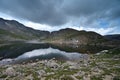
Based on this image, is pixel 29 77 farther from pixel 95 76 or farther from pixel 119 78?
pixel 119 78

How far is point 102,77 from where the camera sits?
37812mm

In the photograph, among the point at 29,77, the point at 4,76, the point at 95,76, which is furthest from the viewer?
the point at 4,76

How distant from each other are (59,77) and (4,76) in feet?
61.7

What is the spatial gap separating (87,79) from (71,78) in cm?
428

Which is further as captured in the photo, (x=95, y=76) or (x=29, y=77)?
(x=29, y=77)

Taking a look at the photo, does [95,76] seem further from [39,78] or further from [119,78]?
[39,78]

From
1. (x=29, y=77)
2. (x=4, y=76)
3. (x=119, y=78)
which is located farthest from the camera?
(x=4, y=76)

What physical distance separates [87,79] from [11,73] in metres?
25.4

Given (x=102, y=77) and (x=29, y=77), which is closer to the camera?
(x=102, y=77)

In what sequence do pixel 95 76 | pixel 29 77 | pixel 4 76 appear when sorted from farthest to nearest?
1. pixel 4 76
2. pixel 29 77
3. pixel 95 76

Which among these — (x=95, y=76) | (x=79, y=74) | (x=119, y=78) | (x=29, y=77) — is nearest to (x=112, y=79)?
(x=119, y=78)

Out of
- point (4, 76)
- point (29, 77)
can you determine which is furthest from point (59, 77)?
point (4, 76)

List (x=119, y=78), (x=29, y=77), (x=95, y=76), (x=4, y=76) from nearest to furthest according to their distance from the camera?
1. (x=119, y=78)
2. (x=95, y=76)
3. (x=29, y=77)
4. (x=4, y=76)

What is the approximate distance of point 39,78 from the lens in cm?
3934
